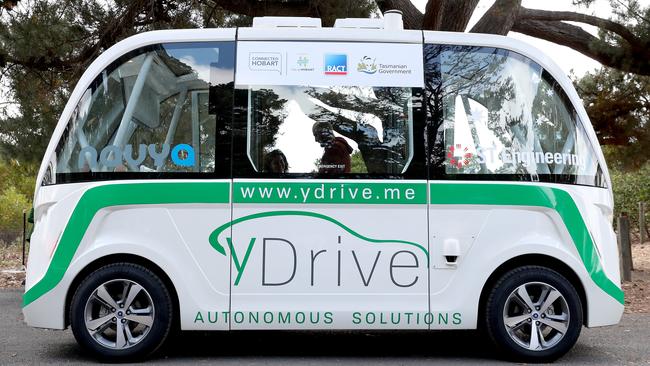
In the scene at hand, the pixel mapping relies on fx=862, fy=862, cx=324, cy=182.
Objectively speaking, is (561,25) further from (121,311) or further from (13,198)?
(13,198)

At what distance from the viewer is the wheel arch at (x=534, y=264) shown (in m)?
6.85

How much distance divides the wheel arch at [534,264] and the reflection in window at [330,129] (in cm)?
114

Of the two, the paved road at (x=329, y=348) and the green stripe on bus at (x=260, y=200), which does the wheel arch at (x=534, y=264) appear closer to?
the green stripe on bus at (x=260, y=200)

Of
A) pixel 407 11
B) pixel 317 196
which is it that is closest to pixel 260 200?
pixel 317 196

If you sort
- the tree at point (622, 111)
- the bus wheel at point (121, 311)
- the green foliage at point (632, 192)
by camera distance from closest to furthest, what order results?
the bus wheel at point (121, 311), the tree at point (622, 111), the green foliage at point (632, 192)

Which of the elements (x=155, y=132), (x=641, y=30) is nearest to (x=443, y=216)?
(x=155, y=132)

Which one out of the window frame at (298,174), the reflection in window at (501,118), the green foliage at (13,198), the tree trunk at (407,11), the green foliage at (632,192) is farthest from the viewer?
the green foliage at (13,198)

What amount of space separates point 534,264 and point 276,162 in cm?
221

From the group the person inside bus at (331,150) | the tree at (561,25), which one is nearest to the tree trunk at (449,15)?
the tree at (561,25)

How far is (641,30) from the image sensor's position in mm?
12406

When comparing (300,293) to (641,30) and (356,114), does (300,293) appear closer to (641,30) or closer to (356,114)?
(356,114)

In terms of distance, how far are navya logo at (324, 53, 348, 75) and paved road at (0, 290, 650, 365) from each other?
7.55ft

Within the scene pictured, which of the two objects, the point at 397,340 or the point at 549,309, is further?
the point at 397,340

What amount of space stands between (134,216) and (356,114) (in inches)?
75.2
